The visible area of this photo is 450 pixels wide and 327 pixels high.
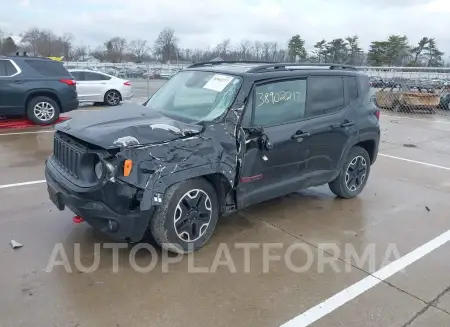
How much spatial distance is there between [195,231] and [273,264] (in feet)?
2.57

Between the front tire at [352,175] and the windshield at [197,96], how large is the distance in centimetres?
206

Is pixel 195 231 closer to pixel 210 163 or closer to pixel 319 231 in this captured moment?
pixel 210 163

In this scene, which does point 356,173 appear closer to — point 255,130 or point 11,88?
point 255,130

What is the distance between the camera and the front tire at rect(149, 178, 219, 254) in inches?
135

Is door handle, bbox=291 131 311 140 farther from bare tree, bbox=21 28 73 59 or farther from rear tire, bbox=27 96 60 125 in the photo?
bare tree, bbox=21 28 73 59

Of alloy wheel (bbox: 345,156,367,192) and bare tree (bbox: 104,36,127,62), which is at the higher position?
bare tree (bbox: 104,36,127,62)

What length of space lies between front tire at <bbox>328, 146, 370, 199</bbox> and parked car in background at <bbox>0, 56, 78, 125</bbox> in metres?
7.95

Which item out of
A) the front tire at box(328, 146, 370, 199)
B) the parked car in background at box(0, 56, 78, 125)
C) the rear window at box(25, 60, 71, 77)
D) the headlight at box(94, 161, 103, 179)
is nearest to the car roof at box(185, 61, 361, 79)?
the front tire at box(328, 146, 370, 199)

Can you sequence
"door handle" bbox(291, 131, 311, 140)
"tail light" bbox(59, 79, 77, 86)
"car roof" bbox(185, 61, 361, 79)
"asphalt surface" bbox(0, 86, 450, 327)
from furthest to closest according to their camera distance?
"tail light" bbox(59, 79, 77, 86), "door handle" bbox(291, 131, 311, 140), "car roof" bbox(185, 61, 361, 79), "asphalt surface" bbox(0, 86, 450, 327)

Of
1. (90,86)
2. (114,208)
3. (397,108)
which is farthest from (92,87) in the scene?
(114,208)

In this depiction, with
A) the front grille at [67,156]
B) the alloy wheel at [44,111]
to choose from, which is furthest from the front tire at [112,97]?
the front grille at [67,156]

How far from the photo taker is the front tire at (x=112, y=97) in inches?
593

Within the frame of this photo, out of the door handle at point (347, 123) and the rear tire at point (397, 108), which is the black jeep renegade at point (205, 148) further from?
the rear tire at point (397, 108)

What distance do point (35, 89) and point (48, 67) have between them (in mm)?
759
